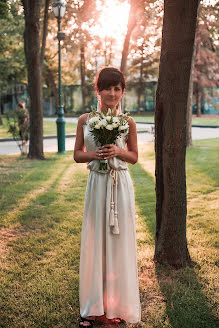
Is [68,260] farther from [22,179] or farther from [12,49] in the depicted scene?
[12,49]

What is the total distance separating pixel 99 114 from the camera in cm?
307

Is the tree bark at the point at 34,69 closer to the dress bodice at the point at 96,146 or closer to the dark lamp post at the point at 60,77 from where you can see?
the dark lamp post at the point at 60,77

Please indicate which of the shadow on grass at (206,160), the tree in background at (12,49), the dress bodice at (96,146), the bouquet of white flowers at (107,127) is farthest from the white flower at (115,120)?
the tree in background at (12,49)

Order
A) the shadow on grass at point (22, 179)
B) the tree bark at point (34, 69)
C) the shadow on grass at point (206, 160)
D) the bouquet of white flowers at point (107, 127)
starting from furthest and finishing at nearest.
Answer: the tree bark at point (34, 69), the shadow on grass at point (206, 160), the shadow on grass at point (22, 179), the bouquet of white flowers at point (107, 127)

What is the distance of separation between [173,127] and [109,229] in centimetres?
153

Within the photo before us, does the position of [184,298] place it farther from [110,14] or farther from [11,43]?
[11,43]

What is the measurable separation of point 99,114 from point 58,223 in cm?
362

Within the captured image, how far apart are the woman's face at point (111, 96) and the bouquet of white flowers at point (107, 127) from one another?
0.50ft

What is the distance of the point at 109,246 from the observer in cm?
321

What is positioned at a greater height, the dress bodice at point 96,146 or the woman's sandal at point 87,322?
the dress bodice at point 96,146

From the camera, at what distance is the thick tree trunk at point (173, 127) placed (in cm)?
400

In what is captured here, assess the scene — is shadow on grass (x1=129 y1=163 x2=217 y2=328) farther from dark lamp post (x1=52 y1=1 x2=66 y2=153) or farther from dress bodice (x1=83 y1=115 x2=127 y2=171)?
dark lamp post (x1=52 y1=1 x2=66 y2=153)

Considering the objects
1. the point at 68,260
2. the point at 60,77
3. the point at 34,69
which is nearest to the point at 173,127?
the point at 68,260

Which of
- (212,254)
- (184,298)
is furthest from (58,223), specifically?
(184,298)
